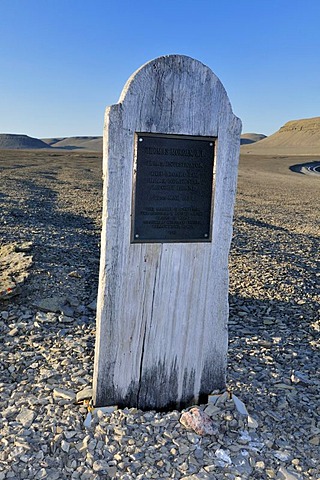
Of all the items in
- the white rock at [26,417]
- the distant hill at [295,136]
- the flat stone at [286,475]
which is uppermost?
the distant hill at [295,136]

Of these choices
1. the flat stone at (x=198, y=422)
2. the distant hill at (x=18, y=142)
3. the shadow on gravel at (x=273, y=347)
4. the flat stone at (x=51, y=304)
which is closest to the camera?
the flat stone at (x=198, y=422)

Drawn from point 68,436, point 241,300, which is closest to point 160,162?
point 68,436

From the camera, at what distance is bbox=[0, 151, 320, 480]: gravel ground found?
2.65m

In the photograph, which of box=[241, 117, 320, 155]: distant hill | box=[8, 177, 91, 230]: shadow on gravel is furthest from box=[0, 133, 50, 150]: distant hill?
box=[8, 177, 91, 230]: shadow on gravel

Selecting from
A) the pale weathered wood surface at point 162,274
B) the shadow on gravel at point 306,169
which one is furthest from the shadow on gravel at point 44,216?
the shadow on gravel at point 306,169

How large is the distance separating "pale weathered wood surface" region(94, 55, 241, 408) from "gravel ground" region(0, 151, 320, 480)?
0.24 meters

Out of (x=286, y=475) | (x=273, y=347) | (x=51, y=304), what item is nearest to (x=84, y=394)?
(x=286, y=475)

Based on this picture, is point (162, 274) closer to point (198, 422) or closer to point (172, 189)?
point (172, 189)

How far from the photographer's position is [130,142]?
8.87 feet

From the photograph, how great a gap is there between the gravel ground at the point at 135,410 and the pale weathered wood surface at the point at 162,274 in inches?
9.4

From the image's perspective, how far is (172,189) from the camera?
292 cm

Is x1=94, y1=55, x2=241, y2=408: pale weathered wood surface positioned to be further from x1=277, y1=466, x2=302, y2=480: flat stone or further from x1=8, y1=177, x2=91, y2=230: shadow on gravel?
x1=8, y1=177, x2=91, y2=230: shadow on gravel

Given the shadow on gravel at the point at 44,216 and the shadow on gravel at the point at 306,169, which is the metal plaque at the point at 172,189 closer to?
the shadow on gravel at the point at 44,216

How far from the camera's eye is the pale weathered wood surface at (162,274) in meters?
2.71
